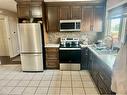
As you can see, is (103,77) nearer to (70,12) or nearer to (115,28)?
(115,28)

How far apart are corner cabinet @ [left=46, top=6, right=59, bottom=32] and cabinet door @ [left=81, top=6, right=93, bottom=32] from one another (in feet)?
2.92

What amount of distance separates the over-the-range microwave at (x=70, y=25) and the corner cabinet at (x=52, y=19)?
0.65ft

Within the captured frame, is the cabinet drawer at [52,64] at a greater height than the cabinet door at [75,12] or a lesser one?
lesser

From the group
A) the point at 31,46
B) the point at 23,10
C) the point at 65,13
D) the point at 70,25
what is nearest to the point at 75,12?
the point at 65,13

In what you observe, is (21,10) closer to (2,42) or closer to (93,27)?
(93,27)

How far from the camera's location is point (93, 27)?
4059 millimetres

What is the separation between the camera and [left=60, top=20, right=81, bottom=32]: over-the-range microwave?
3.96 metres

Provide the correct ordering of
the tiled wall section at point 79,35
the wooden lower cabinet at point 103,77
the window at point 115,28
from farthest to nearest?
1. the tiled wall section at point 79,35
2. the window at point 115,28
3. the wooden lower cabinet at point 103,77

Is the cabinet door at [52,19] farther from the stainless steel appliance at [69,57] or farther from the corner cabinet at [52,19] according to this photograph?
the stainless steel appliance at [69,57]

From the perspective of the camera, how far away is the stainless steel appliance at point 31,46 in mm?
3689

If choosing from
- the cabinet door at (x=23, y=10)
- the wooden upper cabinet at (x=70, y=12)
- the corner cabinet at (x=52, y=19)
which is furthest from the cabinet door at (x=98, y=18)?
the cabinet door at (x=23, y=10)

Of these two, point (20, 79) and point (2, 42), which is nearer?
point (20, 79)

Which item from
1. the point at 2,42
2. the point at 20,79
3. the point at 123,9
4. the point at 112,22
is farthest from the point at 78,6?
the point at 2,42

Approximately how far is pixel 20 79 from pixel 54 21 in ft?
7.06
